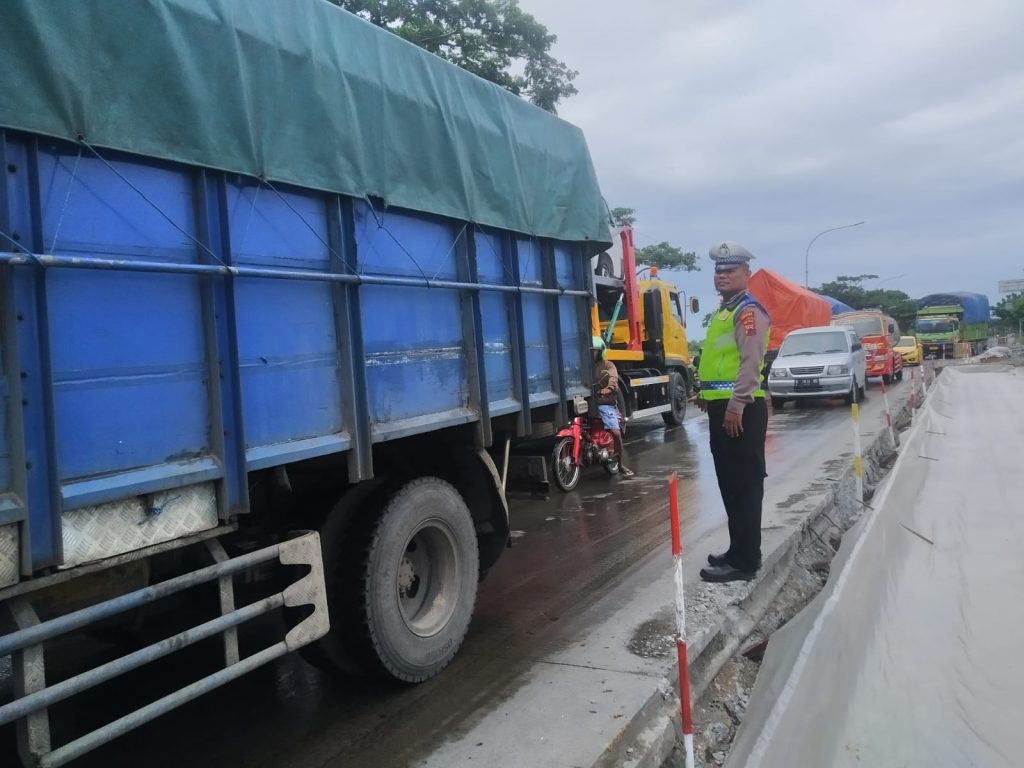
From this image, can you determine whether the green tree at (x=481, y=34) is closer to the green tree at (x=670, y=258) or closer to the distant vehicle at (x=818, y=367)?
the distant vehicle at (x=818, y=367)

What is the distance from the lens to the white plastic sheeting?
305 cm

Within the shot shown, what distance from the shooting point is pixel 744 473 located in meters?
4.96

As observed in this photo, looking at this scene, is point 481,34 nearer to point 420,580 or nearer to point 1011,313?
point 420,580

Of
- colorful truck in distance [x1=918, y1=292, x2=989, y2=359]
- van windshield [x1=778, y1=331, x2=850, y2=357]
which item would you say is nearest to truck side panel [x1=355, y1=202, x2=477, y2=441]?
van windshield [x1=778, y1=331, x2=850, y2=357]

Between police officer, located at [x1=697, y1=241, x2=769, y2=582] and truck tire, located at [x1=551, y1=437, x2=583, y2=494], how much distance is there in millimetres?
3721

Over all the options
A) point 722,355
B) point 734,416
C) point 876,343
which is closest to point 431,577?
point 734,416

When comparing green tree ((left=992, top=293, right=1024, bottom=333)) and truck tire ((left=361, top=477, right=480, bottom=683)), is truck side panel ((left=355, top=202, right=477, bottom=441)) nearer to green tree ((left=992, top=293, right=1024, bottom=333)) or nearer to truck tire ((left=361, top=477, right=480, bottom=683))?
truck tire ((left=361, top=477, right=480, bottom=683))

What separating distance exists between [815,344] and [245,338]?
17523 mm

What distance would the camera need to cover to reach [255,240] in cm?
312

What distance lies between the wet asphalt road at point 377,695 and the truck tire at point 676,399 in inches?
299

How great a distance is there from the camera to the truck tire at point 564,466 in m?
8.77

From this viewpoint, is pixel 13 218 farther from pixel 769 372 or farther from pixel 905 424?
pixel 769 372

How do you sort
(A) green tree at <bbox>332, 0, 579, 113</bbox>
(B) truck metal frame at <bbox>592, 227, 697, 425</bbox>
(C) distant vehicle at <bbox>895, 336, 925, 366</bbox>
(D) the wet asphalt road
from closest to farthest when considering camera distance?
(D) the wet asphalt road
(B) truck metal frame at <bbox>592, 227, 697, 425</bbox>
(A) green tree at <bbox>332, 0, 579, 113</bbox>
(C) distant vehicle at <bbox>895, 336, 925, 366</bbox>

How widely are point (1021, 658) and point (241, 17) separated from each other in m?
4.50
